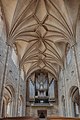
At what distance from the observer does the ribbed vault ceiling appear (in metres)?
13.0

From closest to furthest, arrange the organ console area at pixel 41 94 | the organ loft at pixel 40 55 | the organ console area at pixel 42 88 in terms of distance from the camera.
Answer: the organ loft at pixel 40 55 → the organ console area at pixel 41 94 → the organ console area at pixel 42 88

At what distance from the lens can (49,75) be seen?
24516 millimetres

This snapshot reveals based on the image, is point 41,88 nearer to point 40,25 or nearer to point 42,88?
point 42,88

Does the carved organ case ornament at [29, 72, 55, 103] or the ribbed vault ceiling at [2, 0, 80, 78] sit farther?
the carved organ case ornament at [29, 72, 55, 103]

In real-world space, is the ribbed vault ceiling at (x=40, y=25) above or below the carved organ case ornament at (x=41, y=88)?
above

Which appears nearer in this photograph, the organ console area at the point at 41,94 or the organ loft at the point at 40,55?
the organ loft at the point at 40,55

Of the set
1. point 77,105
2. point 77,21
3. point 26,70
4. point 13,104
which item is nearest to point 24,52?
point 26,70

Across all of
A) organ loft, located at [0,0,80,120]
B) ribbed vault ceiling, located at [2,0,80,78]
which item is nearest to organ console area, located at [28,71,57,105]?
organ loft, located at [0,0,80,120]

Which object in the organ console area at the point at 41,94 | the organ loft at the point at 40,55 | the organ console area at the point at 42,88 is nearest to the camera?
the organ loft at the point at 40,55

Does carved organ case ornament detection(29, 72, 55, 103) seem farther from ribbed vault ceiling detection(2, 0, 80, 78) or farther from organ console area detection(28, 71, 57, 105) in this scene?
ribbed vault ceiling detection(2, 0, 80, 78)

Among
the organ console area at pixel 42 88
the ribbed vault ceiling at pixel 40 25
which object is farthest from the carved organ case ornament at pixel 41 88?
the ribbed vault ceiling at pixel 40 25

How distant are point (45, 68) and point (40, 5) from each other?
490 inches

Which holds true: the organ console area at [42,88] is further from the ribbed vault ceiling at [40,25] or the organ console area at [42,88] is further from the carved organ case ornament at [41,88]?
the ribbed vault ceiling at [40,25]

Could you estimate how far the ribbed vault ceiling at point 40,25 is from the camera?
13032 millimetres
